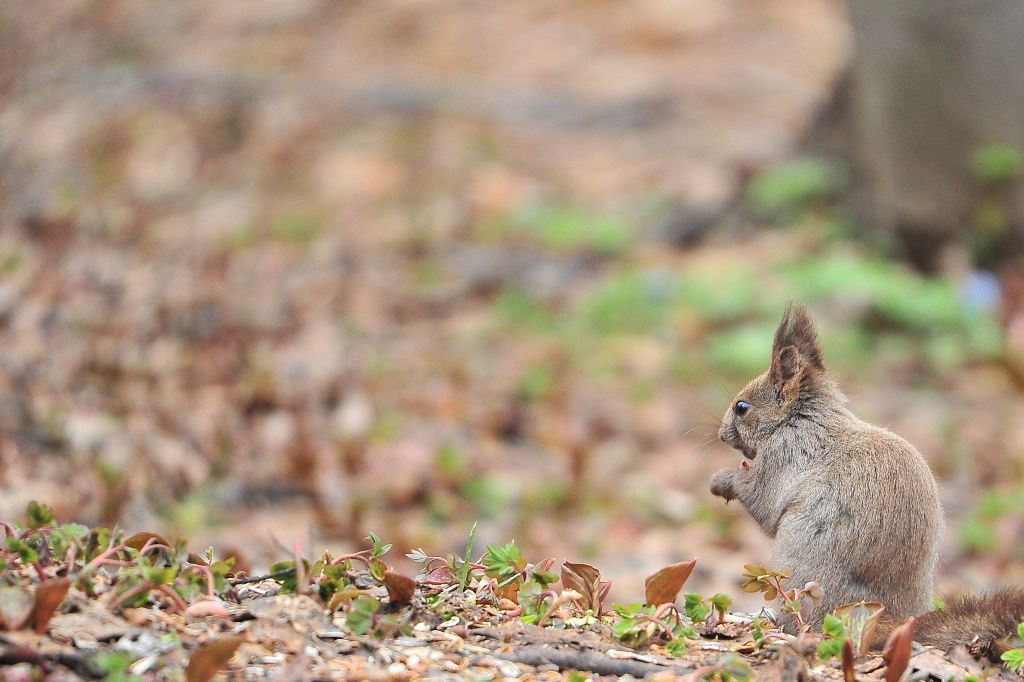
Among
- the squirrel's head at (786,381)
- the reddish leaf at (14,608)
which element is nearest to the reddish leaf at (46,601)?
the reddish leaf at (14,608)

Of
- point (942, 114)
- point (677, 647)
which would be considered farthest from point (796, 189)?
point (677, 647)

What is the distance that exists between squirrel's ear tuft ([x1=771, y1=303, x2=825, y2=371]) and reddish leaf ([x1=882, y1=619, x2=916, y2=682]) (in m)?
0.94

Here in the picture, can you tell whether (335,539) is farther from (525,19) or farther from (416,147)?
(525,19)

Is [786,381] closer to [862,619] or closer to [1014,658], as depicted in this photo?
[862,619]

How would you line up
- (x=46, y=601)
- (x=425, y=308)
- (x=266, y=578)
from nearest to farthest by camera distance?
1. (x=46, y=601)
2. (x=266, y=578)
3. (x=425, y=308)

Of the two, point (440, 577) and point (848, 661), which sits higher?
point (440, 577)

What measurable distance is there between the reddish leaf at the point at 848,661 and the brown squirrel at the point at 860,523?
0.36m

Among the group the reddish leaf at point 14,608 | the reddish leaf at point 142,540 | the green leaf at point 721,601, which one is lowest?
the reddish leaf at point 14,608

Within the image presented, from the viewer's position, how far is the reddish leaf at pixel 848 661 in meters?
2.72

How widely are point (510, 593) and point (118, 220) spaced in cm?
694

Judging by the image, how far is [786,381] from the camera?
354 cm

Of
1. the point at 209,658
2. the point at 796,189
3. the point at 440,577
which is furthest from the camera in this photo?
the point at 796,189

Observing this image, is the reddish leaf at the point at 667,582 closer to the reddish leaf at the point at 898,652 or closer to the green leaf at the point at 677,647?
the green leaf at the point at 677,647

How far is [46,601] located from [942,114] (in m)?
7.26
